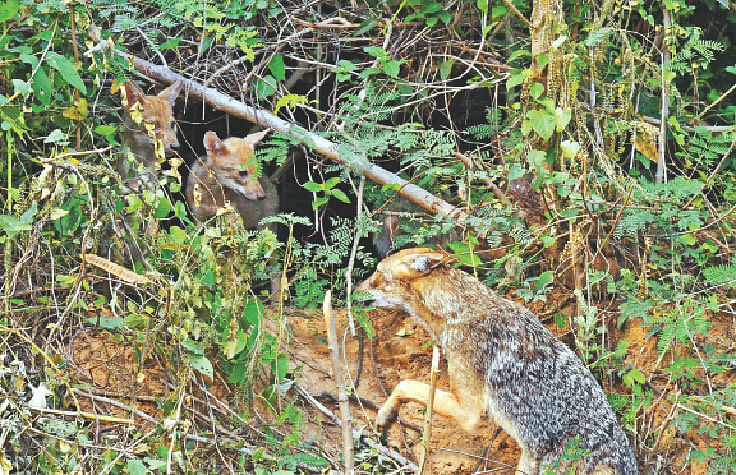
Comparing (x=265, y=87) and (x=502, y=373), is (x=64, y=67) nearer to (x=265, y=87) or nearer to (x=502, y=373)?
(x=265, y=87)

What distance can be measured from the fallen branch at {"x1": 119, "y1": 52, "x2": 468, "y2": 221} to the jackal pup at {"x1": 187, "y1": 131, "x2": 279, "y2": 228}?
7.8 inches

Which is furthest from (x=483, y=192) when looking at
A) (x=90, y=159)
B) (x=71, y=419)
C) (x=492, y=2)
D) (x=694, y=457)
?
(x=71, y=419)

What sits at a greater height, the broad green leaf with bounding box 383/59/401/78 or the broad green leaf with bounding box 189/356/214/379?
the broad green leaf with bounding box 383/59/401/78

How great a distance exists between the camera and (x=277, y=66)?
602cm

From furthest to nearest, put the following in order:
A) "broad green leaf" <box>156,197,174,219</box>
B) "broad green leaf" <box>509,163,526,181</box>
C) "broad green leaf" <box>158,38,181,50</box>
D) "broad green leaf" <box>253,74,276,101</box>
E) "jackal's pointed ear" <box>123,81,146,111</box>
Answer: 1. "broad green leaf" <box>253,74,276,101</box>
2. "broad green leaf" <box>158,38,181,50</box>
3. "jackal's pointed ear" <box>123,81,146,111</box>
4. "broad green leaf" <box>509,163,526,181</box>
5. "broad green leaf" <box>156,197,174,219</box>

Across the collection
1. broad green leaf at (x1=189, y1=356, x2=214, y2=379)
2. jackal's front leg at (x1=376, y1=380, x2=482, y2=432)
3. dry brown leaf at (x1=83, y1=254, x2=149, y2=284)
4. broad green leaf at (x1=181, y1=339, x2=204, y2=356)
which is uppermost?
dry brown leaf at (x1=83, y1=254, x2=149, y2=284)

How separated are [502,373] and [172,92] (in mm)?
3241

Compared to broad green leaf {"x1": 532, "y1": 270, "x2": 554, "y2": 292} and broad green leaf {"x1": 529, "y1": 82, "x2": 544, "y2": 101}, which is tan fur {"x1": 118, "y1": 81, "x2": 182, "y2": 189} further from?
broad green leaf {"x1": 532, "y1": 270, "x2": 554, "y2": 292}

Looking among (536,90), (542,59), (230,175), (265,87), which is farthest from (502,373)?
(265,87)

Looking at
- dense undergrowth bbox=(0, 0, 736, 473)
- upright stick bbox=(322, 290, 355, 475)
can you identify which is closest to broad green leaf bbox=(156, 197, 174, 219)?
dense undergrowth bbox=(0, 0, 736, 473)

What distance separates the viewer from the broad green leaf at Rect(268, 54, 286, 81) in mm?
6004

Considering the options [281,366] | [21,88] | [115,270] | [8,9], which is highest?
[8,9]

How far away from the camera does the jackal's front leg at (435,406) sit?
4711 millimetres

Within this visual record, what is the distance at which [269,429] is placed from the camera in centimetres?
453
